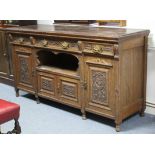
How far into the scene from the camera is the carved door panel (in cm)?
262

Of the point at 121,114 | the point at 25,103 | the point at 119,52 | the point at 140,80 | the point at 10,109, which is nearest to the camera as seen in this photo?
the point at 10,109

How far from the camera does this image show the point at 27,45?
2.97 metres

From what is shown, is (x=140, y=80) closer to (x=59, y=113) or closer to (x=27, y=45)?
(x=59, y=113)

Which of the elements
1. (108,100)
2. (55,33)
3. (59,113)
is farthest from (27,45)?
(108,100)

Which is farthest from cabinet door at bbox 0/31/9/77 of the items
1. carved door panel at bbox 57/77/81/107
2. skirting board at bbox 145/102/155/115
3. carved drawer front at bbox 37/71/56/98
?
skirting board at bbox 145/102/155/115

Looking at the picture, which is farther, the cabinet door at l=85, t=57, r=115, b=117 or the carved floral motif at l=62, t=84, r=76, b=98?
the carved floral motif at l=62, t=84, r=76, b=98

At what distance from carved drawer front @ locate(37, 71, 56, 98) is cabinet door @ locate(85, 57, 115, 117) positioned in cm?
46

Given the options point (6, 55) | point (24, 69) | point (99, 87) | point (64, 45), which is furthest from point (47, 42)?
point (6, 55)

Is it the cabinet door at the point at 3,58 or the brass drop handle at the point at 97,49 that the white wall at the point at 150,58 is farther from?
the cabinet door at the point at 3,58

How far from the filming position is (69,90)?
2691 millimetres

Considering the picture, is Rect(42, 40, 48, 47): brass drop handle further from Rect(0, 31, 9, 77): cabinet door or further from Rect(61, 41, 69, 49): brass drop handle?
Rect(0, 31, 9, 77): cabinet door

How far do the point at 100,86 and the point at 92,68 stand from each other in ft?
0.55

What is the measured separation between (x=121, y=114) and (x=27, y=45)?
1.25 metres

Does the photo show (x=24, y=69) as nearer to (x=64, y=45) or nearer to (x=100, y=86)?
(x=64, y=45)
